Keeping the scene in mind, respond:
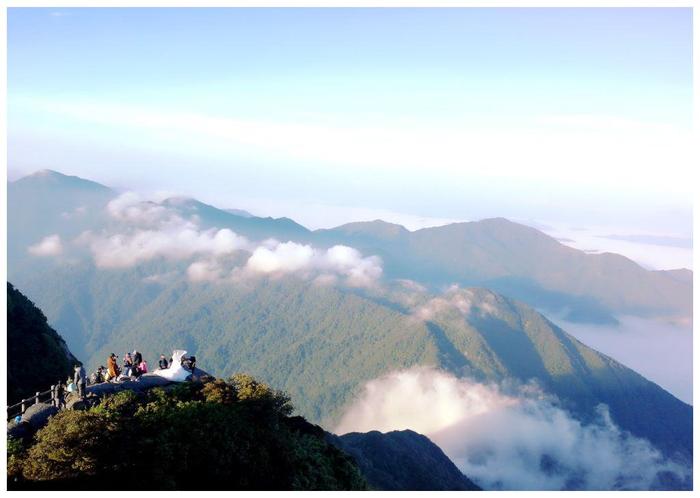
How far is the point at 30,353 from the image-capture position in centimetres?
5691

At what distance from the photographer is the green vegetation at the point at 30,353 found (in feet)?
165

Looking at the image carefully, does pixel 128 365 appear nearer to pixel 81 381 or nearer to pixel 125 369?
pixel 125 369

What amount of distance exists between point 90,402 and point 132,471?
664cm

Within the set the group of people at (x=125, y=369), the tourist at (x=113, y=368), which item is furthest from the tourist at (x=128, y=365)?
the tourist at (x=113, y=368)

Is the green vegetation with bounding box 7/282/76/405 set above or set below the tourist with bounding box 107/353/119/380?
below

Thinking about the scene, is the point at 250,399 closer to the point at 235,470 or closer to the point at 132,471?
the point at 235,470

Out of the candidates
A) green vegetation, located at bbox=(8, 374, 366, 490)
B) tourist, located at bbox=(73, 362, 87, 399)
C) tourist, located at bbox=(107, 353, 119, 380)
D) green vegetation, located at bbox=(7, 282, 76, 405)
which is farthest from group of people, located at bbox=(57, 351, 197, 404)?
green vegetation, located at bbox=(7, 282, 76, 405)

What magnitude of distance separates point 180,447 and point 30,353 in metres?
35.8

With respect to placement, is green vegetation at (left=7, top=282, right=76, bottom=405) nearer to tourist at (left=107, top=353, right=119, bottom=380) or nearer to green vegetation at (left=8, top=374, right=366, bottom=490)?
tourist at (left=107, top=353, right=119, bottom=380)

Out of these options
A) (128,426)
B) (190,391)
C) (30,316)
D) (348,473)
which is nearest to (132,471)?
(128,426)

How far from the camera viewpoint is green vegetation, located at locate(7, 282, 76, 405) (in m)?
50.3

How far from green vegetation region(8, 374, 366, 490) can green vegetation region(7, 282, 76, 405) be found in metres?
21.0

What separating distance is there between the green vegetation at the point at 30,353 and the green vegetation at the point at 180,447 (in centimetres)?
2102

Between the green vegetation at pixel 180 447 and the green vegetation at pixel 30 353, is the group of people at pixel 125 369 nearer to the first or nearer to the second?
the green vegetation at pixel 180 447
